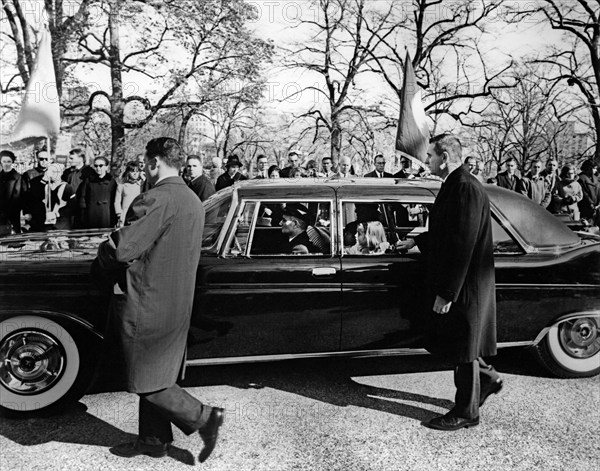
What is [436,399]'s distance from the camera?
3904 millimetres

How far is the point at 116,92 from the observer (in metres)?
15.0

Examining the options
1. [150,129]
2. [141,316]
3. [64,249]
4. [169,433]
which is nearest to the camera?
[141,316]

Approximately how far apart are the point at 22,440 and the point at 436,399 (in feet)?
9.10

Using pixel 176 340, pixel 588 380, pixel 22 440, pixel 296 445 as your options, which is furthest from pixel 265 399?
pixel 588 380

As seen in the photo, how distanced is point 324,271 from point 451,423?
1.31 m

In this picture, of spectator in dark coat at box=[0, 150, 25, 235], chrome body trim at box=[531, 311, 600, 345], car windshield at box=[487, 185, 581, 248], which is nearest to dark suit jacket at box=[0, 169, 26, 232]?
spectator in dark coat at box=[0, 150, 25, 235]

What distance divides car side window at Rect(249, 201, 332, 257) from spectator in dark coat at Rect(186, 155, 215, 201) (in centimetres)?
201

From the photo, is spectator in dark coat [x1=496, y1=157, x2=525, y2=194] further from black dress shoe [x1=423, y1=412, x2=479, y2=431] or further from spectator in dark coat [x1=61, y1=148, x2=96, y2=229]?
spectator in dark coat [x1=61, y1=148, x2=96, y2=229]

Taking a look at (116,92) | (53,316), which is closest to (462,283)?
(53,316)

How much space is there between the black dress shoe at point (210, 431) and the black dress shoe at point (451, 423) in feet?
4.61

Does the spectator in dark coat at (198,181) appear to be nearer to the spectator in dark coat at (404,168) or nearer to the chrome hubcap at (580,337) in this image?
the spectator in dark coat at (404,168)

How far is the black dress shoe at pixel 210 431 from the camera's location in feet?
9.70

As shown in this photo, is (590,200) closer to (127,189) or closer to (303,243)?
(303,243)

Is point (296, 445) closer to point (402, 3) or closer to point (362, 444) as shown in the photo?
point (362, 444)
